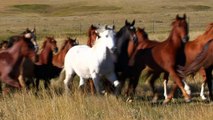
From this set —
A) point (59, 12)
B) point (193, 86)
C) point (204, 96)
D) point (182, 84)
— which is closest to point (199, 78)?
point (193, 86)

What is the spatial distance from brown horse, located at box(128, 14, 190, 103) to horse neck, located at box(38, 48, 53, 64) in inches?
130

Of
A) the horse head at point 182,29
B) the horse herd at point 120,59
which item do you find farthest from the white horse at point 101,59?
the horse head at point 182,29

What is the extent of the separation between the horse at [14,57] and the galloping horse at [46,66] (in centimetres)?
233

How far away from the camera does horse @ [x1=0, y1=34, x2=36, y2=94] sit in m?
12.4

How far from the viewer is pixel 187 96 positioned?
12.1 metres

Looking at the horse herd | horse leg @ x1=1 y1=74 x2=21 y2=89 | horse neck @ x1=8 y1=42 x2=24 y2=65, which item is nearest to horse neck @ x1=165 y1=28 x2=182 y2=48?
the horse herd

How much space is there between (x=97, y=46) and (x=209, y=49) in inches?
105

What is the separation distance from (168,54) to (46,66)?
4.34 metres

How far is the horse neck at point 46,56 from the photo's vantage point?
1564 cm

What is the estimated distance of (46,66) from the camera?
15500mm

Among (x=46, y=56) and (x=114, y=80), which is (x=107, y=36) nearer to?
(x=114, y=80)

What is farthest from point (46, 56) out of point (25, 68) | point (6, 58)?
point (6, 58)

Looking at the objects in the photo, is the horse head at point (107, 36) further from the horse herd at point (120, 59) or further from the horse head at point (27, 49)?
the horse head at point (27, 49)

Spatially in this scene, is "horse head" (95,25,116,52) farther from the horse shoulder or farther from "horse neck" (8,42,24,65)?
the horse shoulder
